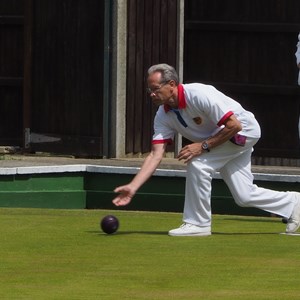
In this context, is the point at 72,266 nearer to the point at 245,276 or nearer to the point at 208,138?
the point at 245,276

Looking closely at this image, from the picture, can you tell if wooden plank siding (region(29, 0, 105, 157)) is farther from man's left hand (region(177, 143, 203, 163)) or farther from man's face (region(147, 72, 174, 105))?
man's face (region(147, 72, 174, 105))

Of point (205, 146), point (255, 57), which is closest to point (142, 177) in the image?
point (205, 146)

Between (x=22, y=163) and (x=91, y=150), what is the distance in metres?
1.08

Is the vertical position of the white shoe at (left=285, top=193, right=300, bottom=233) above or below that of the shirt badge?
below

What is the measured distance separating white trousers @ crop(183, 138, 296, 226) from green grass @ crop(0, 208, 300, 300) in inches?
8.5

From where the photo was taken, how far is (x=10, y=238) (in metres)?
10.6

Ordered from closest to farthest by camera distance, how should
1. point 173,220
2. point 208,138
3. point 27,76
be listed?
point 208,138 < point 173,220 < point 27,76

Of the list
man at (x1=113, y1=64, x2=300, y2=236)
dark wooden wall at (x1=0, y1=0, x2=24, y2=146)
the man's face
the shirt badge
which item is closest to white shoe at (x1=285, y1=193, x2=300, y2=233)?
man at (x1=113, y1=64, x2=300, y2=236)

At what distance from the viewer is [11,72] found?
Answer: 1683 centimetres

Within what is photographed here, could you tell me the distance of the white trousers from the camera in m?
10.5

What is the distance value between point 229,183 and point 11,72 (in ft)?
21.6

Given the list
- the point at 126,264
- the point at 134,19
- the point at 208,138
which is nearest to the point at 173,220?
the point at 208,138

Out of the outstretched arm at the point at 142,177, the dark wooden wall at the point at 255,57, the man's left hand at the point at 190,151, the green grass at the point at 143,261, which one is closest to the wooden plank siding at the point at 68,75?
the dark wooden wall at the point at 255,57

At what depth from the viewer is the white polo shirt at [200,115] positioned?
10227 millimetres
